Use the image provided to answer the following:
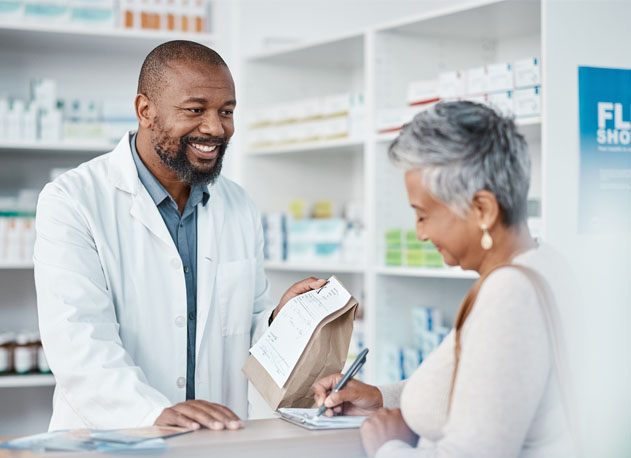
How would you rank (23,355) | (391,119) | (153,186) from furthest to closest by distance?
(23,355) < (391,119) < (153,186)

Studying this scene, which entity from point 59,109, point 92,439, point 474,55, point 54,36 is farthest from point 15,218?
point 92,439

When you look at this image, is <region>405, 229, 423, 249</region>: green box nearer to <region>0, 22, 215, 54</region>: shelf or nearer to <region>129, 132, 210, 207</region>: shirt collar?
<region>129, 132, 210, 207</region>: shirt collar

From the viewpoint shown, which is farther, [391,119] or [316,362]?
[391,119]

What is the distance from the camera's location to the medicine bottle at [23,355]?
3.55 m

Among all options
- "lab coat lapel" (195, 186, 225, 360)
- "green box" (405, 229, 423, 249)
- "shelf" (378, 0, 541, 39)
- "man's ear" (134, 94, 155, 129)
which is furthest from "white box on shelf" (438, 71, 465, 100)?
"man's ear" (134, 94, 155, 129)

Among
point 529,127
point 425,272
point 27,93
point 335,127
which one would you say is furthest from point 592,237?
point 27,93

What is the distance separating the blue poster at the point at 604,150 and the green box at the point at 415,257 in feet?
2.49

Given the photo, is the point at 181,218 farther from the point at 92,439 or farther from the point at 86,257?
the point at 92,439

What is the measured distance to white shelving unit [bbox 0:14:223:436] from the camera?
12.8 ft

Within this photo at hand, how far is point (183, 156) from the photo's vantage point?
202 cm

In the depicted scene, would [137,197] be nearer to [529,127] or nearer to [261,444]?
[261,444]

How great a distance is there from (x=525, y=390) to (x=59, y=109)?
318 centimetres

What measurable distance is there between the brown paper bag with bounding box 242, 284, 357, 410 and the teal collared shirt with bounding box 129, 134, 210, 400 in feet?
1.26

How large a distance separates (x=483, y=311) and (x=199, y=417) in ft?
2.05
